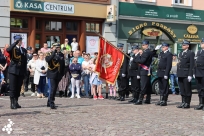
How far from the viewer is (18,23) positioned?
22.9m

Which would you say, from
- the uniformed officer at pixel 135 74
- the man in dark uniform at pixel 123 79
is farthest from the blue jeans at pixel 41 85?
the uniformed officer at pixel 135 74

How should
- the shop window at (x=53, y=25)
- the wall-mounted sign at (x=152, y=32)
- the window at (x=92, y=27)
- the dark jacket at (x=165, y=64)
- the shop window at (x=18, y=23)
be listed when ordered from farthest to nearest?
1. the wall-mounted sign at (x=152, y=32)
2. the window at (x=92, y=27)
3. the shop window at (x=53, y=25)
4. the shop window at (x=18, y=23)
5. the dark jacket at (x=165, y=64)

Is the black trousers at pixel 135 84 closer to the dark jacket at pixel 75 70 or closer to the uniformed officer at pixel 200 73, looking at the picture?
the uniformed officer at pixel 200 73

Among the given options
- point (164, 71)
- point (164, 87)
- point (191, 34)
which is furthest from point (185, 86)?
point (191, 34)

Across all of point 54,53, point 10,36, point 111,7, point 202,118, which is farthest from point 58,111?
point 111,7

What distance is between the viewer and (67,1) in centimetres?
2370

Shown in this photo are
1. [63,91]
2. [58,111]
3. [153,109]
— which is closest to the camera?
[58,111]

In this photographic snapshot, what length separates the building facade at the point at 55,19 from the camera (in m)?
22.7

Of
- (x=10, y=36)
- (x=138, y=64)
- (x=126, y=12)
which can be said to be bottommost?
(x=138, y=64)

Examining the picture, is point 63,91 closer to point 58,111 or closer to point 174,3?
point 58,111

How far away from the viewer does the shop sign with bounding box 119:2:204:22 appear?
25.9 metres

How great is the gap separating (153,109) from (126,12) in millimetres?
12989

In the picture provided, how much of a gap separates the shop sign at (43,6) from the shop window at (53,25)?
98cm

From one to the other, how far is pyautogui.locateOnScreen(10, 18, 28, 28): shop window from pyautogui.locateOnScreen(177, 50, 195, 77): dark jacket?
430 inches
